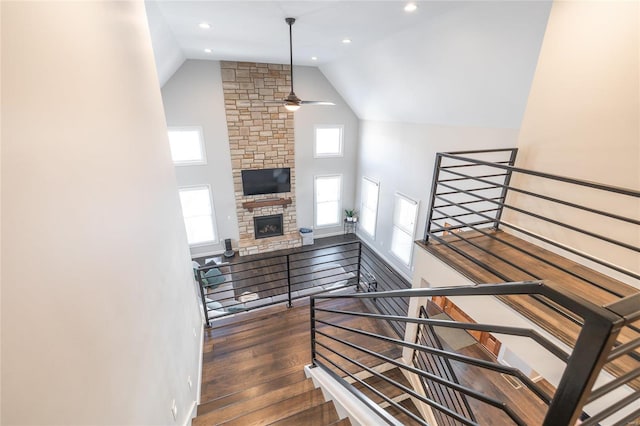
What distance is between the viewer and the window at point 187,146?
7.06m

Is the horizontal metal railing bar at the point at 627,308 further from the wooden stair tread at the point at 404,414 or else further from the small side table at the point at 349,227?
the small side table at the point at 349,227

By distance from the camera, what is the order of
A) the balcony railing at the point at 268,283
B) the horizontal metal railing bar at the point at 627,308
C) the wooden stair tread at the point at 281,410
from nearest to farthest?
the horizontal metal railing bar at the point at 627,308
the wooden stair tread at the point at 281,410
the balcony railing at the point at 268,283

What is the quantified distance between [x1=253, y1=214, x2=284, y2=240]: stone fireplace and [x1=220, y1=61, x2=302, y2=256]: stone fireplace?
0.03 metres

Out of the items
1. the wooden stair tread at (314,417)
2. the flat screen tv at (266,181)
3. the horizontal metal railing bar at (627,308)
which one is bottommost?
the wooden stair tread at (314,417)

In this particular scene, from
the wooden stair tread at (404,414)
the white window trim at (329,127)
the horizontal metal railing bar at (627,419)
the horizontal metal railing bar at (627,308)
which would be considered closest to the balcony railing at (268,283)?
the wooden stair tread at (404,414)

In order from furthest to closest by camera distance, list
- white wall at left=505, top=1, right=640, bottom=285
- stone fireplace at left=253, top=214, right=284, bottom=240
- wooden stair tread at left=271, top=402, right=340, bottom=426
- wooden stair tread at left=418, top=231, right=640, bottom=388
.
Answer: stone fireplace at left=253, top=214, right=284, bottom=240 < wooden stair tread at left=271, top=402, right=340, bottom=426 < white wall at left=505, top=1, right=640, bottom=285 < wooden stair tread at left=418, top=231, right=640, bottom=388

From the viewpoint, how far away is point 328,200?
29.8ft

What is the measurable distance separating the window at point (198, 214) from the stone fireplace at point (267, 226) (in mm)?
1217

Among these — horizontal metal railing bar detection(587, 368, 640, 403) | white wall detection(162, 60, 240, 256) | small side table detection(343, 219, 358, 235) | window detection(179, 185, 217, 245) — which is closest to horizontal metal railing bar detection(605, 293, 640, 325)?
horizontal metal railing bar detection(587, 368, 640, 403)

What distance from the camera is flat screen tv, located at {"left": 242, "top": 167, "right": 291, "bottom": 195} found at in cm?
792

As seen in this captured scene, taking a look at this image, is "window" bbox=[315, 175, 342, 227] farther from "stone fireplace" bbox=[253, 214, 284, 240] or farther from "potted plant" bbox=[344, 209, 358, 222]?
"stone fireplace" bbox=[253, 214, 284, 240]

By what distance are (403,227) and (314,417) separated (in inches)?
209

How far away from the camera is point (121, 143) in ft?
5.11

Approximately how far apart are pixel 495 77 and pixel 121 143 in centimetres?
432
